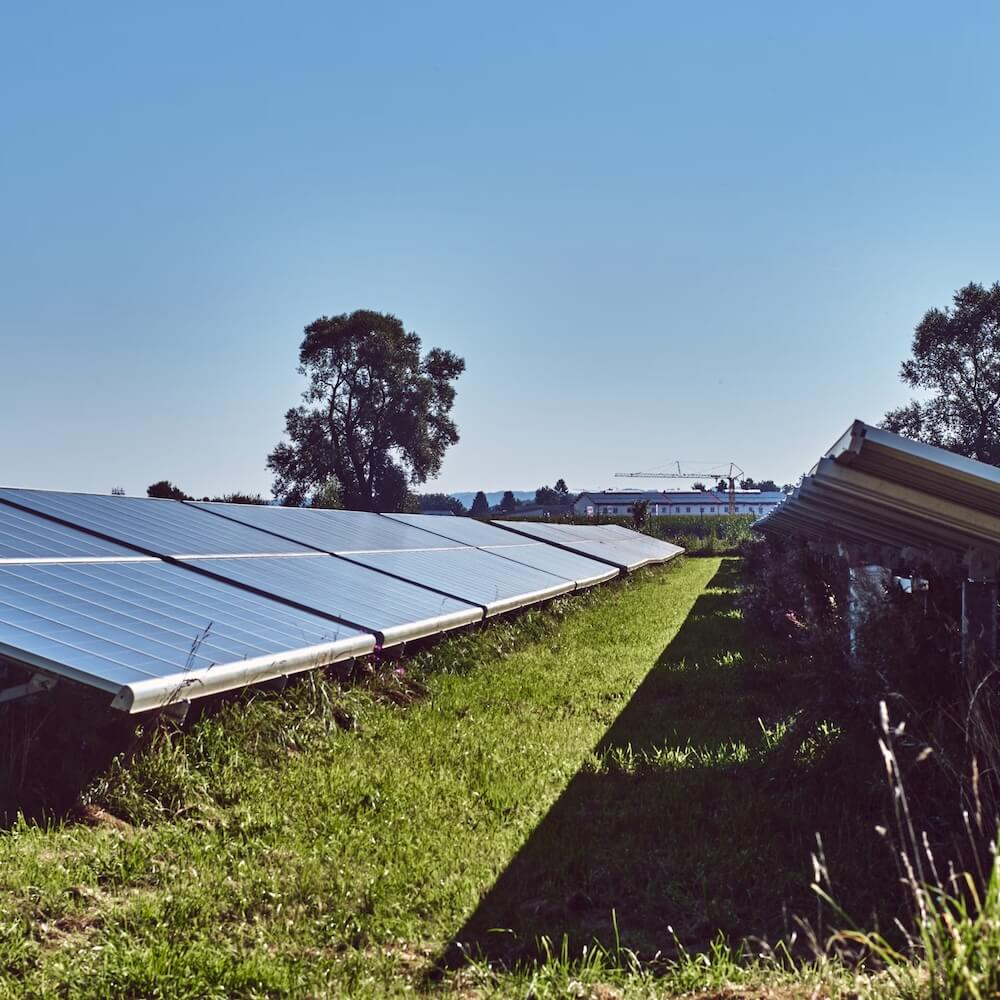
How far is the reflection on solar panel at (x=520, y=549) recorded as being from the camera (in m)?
18.5

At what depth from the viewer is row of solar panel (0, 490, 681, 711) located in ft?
19.1

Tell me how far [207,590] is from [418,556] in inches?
267

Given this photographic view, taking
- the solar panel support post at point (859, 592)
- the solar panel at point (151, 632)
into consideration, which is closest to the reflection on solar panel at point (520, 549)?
the solar panel support post at point (859, 592)

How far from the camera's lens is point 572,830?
548 cm

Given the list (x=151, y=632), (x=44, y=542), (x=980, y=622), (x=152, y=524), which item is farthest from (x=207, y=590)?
(x=980, y=622)

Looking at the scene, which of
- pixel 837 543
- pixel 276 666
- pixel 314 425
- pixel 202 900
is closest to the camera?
pixel 202 900

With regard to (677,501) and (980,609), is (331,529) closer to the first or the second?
(980,609)

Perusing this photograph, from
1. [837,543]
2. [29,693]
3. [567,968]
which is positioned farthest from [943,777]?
[837,543]

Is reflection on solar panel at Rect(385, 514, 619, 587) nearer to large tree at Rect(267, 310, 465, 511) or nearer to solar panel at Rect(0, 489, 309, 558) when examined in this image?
solar panel at Rect(0, 489, 309, 558)

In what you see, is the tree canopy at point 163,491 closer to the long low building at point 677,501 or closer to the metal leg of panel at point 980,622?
the metal leg of panel at point 980,622

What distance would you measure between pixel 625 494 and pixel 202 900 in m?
170

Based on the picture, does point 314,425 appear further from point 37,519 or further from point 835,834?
point 835,834

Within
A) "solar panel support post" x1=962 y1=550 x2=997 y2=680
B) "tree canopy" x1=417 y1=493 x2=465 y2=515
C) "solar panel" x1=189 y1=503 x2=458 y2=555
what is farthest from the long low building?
"solar panel support post" x1=962 y1=550 x2=997 y2=680

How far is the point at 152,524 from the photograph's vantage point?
11414 mm
